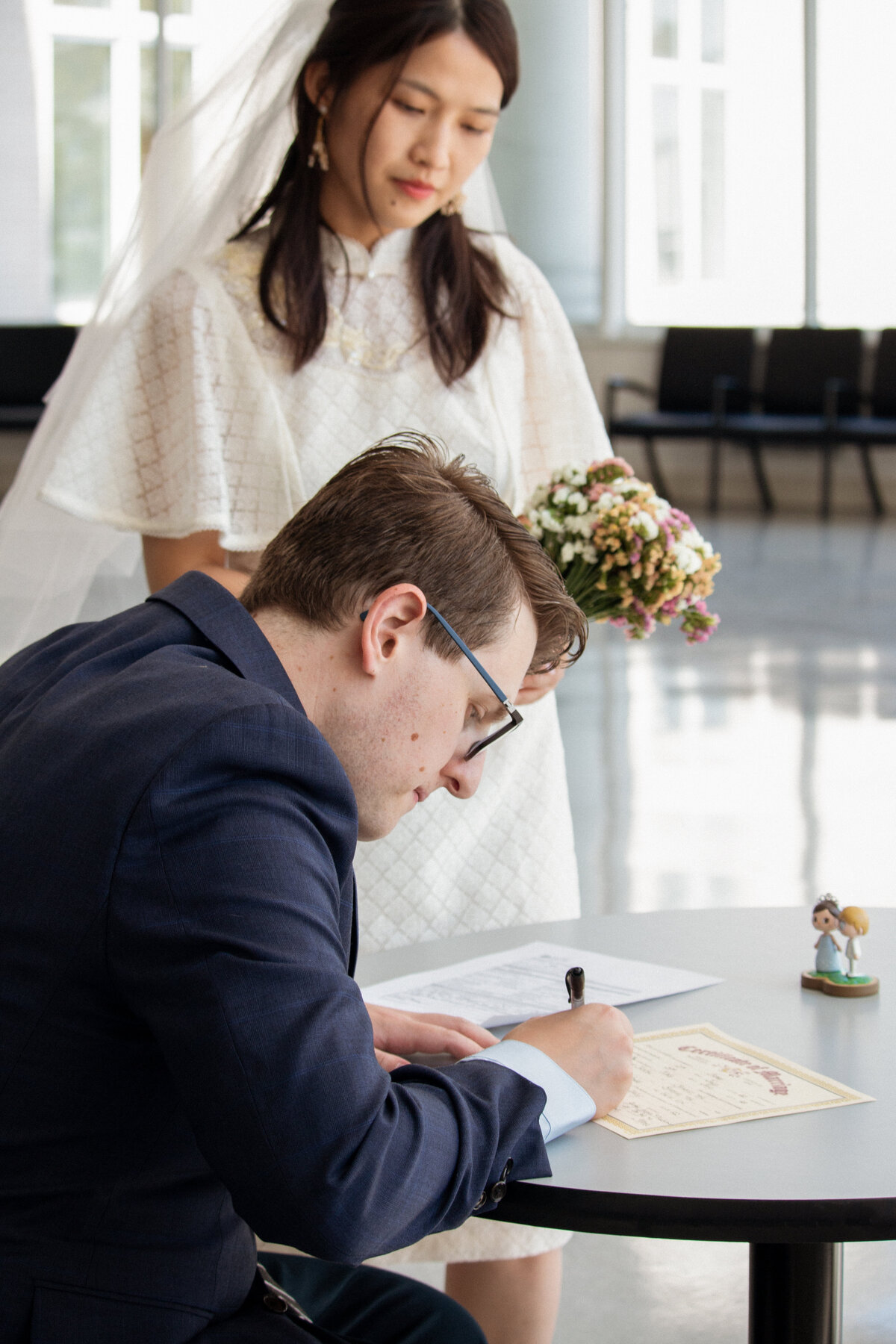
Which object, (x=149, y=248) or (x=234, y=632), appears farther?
(x=149, y=248)

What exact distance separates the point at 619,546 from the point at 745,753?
344 cm

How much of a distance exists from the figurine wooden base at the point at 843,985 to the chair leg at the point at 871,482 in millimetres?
10289

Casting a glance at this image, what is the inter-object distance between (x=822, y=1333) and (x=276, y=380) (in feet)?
4.26

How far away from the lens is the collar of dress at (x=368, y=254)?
207 cm

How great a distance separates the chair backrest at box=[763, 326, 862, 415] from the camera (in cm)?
1098

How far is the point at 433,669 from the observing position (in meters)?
1.10

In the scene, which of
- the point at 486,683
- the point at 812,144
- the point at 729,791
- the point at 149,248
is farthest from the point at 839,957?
the point at 812,144

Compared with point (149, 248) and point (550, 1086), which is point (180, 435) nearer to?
point (149, 248)

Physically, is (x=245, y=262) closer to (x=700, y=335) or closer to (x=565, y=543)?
(x=565, y=543)

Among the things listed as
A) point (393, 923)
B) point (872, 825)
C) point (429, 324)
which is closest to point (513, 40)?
point (429, 324)

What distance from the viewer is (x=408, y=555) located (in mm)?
1083

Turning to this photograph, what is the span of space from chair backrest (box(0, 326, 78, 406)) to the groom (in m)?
10.3

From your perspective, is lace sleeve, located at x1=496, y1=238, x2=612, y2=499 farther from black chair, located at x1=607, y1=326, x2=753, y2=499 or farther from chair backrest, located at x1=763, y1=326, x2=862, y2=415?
chair backrest, located at x1=763, y1=326, x2=862, y2=415

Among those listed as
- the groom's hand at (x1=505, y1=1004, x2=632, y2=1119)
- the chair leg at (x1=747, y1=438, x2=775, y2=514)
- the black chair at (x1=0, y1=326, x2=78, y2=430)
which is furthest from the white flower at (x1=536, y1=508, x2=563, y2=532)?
the chair leg at (x1=747, y1=438, x2=775, y2=514)
